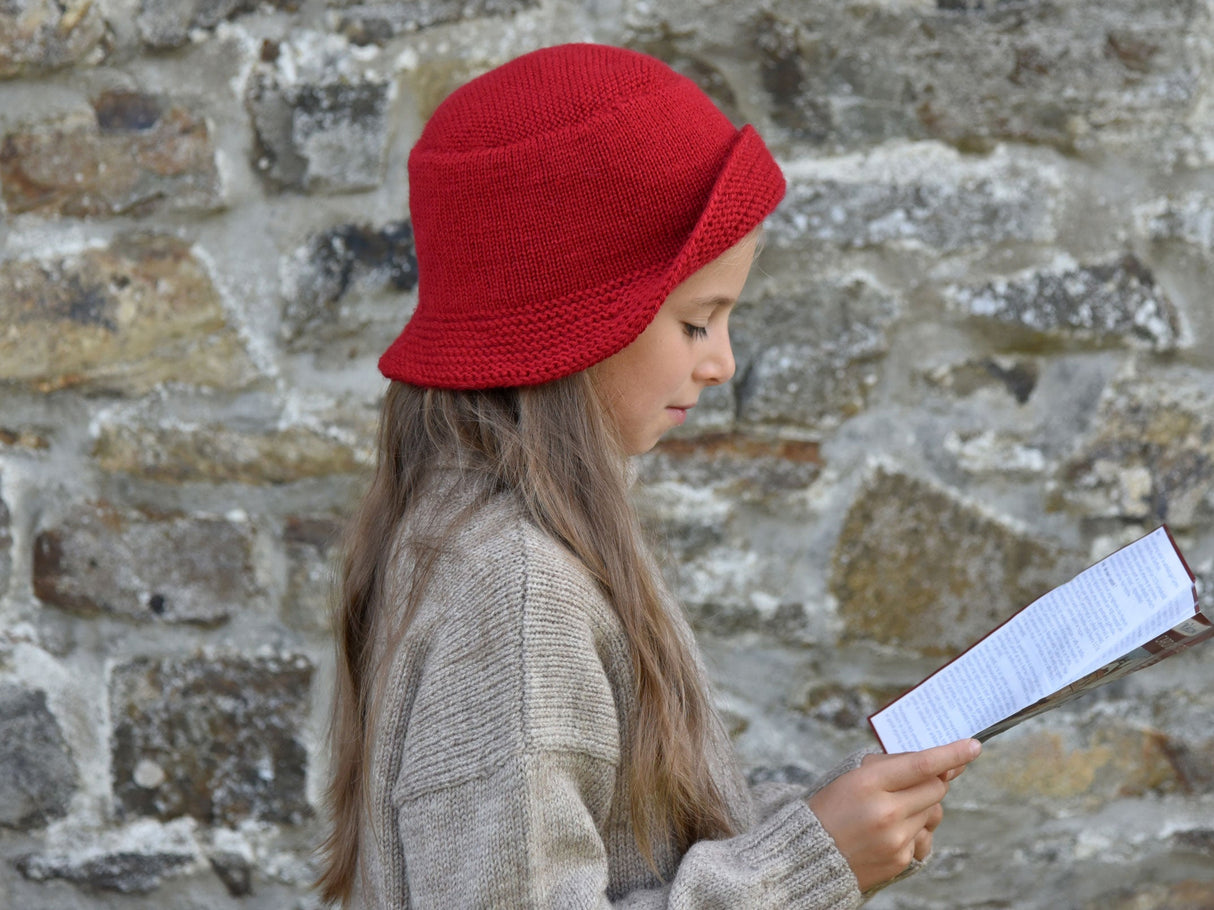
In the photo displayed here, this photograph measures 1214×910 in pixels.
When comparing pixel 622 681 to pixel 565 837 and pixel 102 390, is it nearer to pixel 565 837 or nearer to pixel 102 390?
pixel 565 837

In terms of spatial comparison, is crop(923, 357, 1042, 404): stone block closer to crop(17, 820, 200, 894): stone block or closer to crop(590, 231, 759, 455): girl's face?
crop(590, 231, 759, 455): girl's face

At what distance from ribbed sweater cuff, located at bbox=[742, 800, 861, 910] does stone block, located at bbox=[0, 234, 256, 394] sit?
109cm

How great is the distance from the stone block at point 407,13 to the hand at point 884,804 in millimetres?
1196

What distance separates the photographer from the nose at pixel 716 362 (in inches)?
45.8

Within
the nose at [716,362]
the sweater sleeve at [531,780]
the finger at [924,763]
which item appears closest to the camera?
the sweater sleeve at [531,780]

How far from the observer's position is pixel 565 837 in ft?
3.05

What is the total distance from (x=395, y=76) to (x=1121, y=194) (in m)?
1.12

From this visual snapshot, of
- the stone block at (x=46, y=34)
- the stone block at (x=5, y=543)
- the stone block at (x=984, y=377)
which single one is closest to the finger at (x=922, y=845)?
the stone block at (x=984, y=377)

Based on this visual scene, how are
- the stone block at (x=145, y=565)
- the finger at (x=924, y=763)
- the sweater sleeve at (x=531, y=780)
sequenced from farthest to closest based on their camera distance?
the stone block at (x=145, y=565) < the finger at (x=924, y=763) < the sweater sleeve at (x=531, y=780)

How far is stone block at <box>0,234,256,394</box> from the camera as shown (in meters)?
1.69

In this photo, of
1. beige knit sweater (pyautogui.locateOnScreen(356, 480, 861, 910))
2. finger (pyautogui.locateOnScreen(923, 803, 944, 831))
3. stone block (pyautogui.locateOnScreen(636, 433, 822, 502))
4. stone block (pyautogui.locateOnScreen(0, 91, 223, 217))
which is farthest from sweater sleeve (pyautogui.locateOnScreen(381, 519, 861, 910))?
stone block (pyautogui.locateOnScreen(0, 91, 223, 217))

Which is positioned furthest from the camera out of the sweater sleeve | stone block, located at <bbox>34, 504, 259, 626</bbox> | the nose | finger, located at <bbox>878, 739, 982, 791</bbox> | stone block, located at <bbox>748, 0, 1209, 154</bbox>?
stone block, located at <bbox>34, 504, 259, 626</bbox>

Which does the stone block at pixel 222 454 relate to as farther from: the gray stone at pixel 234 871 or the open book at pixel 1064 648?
the open book at pixel 1064 648

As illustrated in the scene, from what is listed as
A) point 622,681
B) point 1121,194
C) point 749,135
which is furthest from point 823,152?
point 622,681
